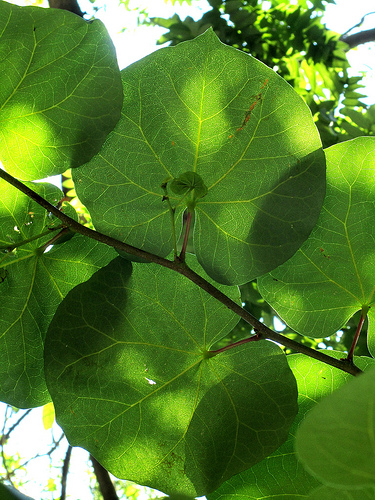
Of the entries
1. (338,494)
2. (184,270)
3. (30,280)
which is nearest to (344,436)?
(338,494)

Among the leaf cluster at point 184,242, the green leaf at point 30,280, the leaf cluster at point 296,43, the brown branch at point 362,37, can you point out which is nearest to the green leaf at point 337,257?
the leaf cluster at point 184,242

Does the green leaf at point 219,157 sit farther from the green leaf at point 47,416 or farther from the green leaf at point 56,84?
the green leaf at point 47,416

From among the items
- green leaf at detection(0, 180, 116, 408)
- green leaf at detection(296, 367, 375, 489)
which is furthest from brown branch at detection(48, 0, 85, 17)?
green leaf at detection(296, 367, 375, 489)

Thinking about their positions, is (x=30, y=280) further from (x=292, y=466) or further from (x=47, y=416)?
(x=47, y=416)

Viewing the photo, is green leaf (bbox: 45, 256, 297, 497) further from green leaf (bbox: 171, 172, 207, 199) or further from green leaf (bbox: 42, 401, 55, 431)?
green leaf (bbox: 42, 401, 55, 431)

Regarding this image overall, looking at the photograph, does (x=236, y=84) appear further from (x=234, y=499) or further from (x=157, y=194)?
(x=234, y=499)
